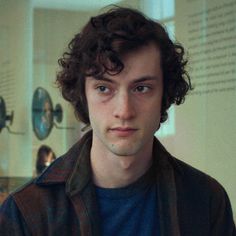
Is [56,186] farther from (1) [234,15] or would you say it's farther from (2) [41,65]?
(2) [41,65]

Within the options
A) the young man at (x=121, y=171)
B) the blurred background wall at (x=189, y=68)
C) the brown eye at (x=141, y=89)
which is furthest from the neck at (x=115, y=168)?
the blurred background wall at (x=189, y=68)

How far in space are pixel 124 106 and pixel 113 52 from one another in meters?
0.13

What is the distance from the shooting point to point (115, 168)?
1242mm

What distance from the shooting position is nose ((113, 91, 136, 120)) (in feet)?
3.88

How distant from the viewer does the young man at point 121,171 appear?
3.91 feet

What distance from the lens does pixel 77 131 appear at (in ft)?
9.02

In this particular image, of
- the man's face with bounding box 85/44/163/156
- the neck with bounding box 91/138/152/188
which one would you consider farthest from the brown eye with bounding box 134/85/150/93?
the neck with bounding box 91/138/152/188

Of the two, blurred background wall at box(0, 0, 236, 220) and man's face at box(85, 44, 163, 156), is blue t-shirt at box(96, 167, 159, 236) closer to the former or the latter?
man's face at box(85, 44, 163, 156)

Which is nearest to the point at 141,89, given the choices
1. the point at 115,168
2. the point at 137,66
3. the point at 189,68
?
the point at 137,66

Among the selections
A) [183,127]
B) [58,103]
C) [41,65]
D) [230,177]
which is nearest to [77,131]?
[58,103]

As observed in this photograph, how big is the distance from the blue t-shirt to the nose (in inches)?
6.6

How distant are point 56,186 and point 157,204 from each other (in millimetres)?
233

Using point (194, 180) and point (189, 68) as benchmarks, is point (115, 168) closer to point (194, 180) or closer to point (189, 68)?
point (194, 180)

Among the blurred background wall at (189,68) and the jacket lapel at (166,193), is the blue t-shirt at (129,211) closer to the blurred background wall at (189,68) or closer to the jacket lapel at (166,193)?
the jacket lapel at (166,193)
